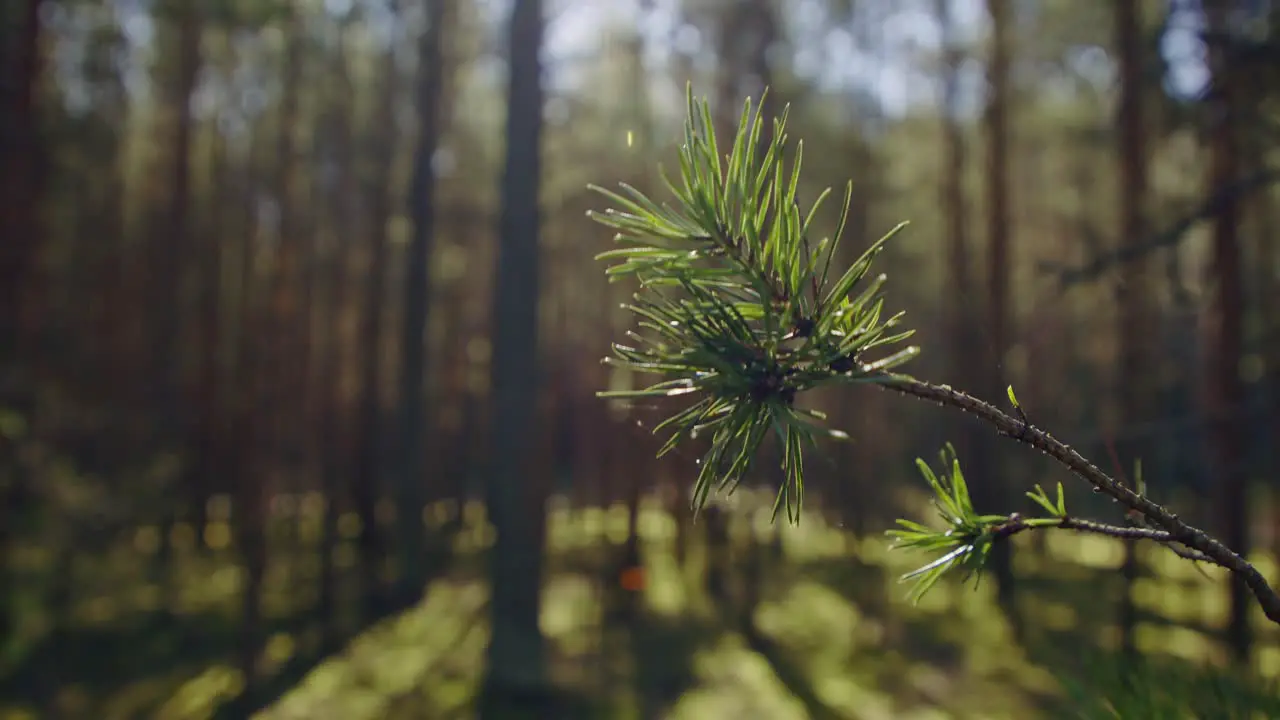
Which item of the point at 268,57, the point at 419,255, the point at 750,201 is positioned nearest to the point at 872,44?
the point at 419,255

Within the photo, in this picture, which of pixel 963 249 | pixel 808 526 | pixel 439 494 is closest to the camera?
pixel 963 249

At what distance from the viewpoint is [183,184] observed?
13883mm

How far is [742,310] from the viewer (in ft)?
4.93

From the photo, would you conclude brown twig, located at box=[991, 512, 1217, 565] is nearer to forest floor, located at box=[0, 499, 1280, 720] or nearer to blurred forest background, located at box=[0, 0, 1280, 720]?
blurred forest background, located at box=[0, 0, 1280, 720]

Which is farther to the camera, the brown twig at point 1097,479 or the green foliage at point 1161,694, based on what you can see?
the green foliage at point 1161,694

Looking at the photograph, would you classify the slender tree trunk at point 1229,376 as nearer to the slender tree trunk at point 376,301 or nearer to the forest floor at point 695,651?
the forest floor at point 695,651

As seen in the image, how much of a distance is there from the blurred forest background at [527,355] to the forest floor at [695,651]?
8 centimetres

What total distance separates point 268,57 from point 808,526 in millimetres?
16147

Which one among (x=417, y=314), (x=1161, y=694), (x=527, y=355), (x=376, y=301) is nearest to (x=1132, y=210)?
(x=527, y=355)

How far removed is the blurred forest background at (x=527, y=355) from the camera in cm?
830

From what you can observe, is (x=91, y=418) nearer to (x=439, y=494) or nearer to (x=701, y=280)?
(x=701, y=280)

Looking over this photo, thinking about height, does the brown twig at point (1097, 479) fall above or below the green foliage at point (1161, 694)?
above

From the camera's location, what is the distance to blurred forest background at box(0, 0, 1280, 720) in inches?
327

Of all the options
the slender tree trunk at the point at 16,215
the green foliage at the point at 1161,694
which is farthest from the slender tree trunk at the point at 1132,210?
the slender tree trunk at the point at 16,215
